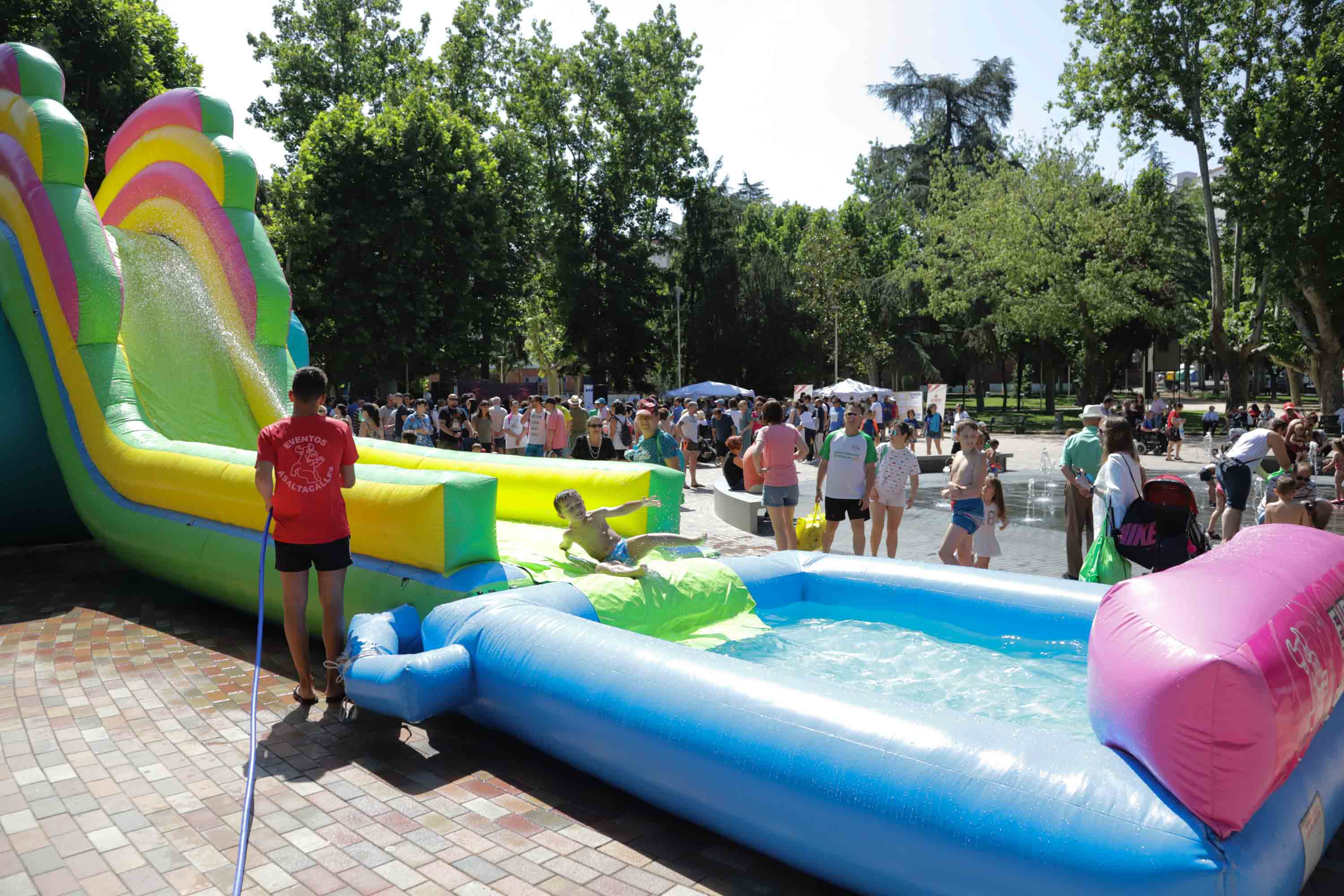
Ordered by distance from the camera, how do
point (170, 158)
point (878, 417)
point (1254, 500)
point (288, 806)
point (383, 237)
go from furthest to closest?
point (383, 237)
point (878, 417)
point (1254, 500)
point (170, 158)
point (288, 806)

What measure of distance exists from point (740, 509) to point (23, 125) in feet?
26.2

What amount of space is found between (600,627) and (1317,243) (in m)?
27.8

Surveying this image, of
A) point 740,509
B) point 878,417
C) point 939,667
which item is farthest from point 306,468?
point 878,417

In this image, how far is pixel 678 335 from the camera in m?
36.2

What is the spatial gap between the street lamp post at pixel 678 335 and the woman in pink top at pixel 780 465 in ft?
92.8

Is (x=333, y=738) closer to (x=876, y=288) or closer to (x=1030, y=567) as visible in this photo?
(x=1030, y=567)

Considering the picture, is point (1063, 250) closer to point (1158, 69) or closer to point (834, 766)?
point (1158, 69)

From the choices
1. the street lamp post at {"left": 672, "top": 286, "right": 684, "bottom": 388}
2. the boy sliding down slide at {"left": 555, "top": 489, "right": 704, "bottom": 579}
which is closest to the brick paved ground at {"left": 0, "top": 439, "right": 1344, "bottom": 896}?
the boy sliding down slide at {"left": 555, "top": 489, "right": 704, "bottom": 579}

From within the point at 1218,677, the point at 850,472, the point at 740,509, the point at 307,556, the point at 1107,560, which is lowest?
the point at 740,509

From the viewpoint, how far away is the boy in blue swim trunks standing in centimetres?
695

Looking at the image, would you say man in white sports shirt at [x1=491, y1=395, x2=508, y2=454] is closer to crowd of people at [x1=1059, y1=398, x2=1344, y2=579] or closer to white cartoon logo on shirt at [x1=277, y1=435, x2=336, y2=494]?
crowd of people at [x1=1059, y1=398, x2=1344, y2=579]

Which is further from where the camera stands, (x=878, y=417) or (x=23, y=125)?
(x=878, y=417)

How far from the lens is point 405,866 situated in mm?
3150

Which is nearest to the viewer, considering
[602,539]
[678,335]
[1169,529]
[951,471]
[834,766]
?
[834,766]
